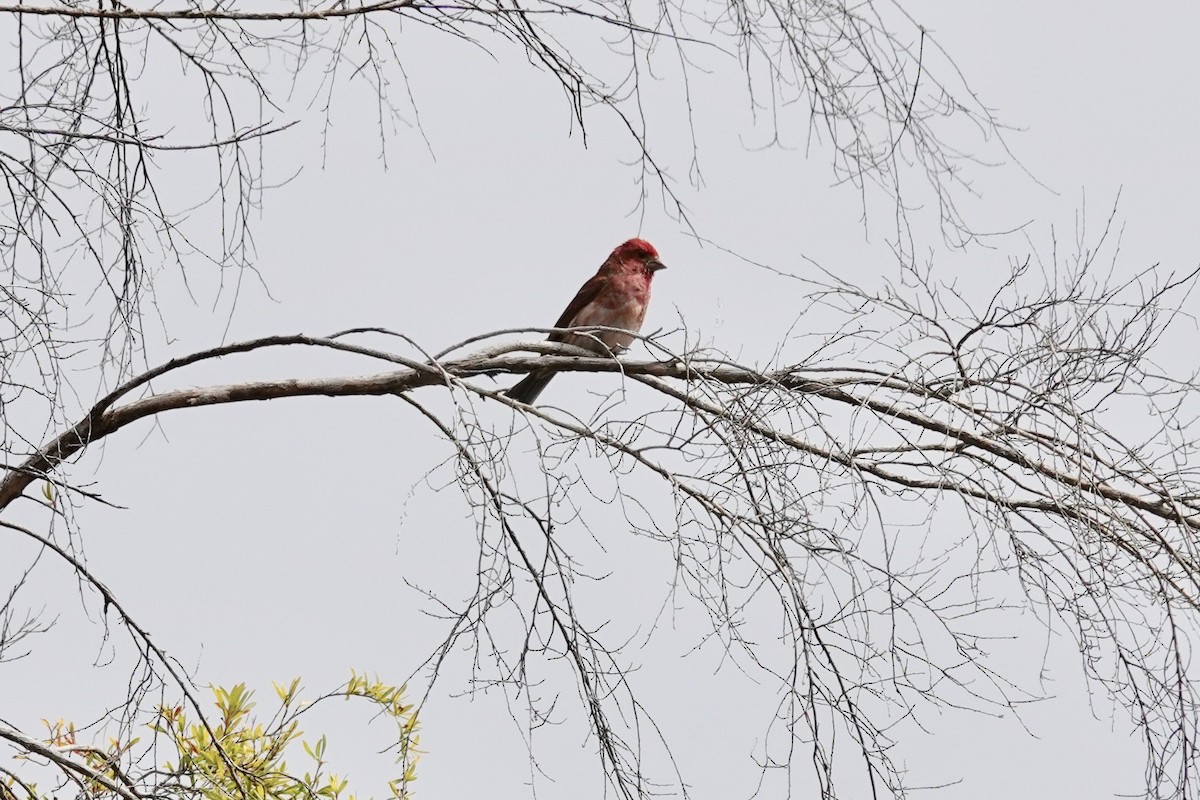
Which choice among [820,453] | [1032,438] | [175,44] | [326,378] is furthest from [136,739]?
[1032,438]

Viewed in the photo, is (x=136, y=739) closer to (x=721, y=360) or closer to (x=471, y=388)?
(x=471, y=388)

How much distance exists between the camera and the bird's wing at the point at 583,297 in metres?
6.29

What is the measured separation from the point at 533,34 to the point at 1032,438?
6.07ft

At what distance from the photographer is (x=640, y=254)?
6363 mm

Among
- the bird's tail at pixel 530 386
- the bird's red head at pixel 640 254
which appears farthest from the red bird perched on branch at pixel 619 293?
the bird's tail at pixel 530 386

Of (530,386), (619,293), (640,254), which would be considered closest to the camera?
(530,386)

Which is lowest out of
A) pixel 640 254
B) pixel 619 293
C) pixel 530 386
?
pixel 530 386

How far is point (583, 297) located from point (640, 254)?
0.33 metres

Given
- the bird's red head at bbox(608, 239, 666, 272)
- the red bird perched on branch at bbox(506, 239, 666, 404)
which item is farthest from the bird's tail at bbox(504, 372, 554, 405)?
the bird's red head at bbox(608, 239, 666, 272)

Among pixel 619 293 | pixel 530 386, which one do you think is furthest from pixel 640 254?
pixel 530 386

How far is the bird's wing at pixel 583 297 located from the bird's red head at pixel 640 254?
0.13 m

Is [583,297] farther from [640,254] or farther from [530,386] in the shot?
[530,386]

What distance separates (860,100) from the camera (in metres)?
4.27

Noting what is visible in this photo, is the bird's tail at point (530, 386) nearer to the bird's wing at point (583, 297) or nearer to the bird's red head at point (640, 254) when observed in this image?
the bird's wing at point (583, 297)
